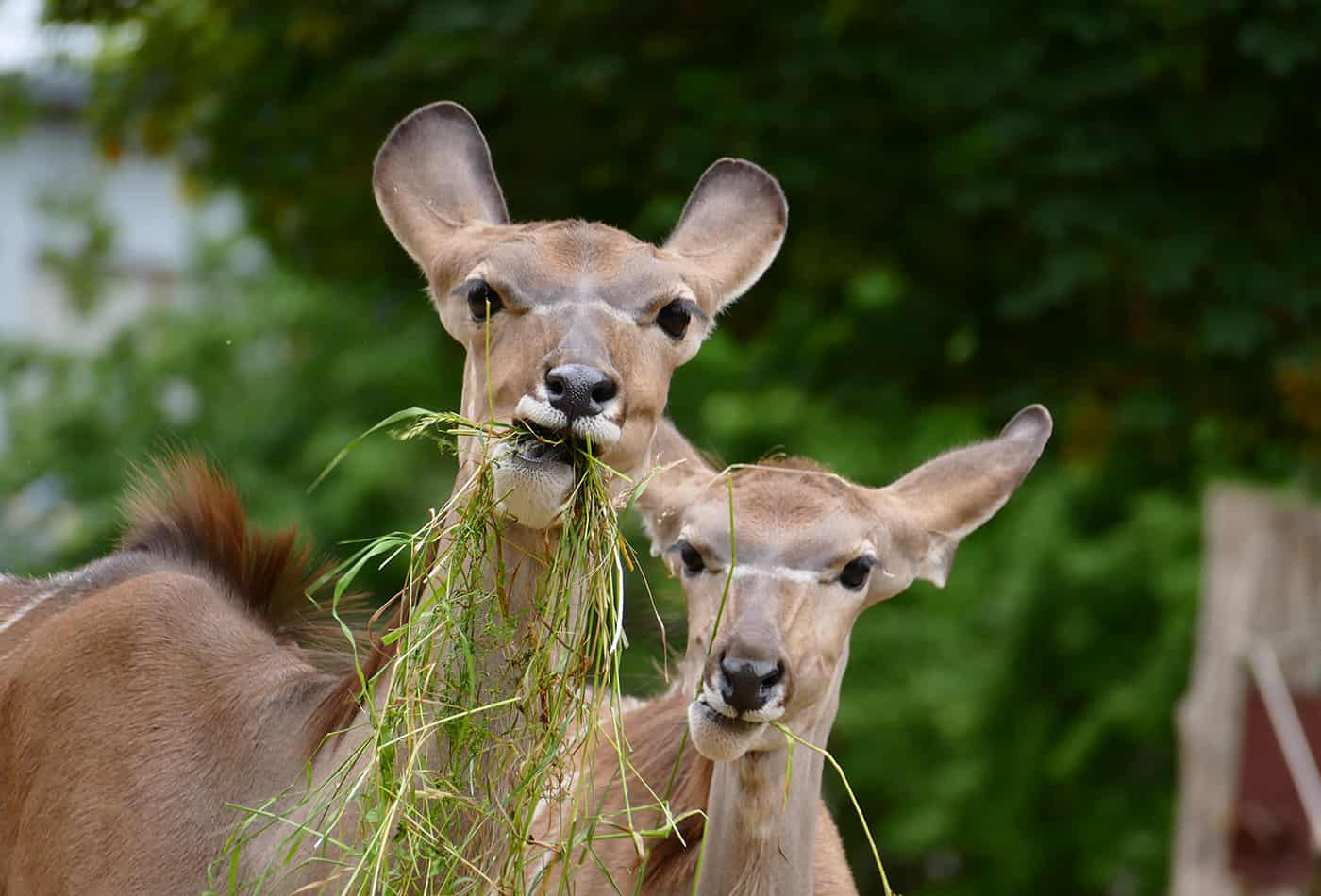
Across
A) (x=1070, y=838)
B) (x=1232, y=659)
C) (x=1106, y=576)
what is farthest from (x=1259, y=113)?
(x=1070, y=838)

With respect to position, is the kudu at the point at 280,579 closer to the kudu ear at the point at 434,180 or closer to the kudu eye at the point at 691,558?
the kudu ear at the point at 434,180

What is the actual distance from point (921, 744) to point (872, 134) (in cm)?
811

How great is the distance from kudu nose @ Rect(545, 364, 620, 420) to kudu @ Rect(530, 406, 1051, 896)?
2.62ft

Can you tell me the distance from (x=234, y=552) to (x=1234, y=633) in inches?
239

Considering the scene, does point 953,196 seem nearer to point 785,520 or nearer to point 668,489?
point 668,489

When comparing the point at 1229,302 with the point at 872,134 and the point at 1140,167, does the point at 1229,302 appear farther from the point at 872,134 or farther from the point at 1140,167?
the point at 872,134

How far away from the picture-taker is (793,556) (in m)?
5.56

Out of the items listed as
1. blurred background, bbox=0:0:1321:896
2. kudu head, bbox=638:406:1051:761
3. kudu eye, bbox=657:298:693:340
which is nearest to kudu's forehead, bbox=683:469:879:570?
kudu head, bbox=638:406:1051:761

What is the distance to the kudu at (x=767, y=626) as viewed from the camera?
5.25m

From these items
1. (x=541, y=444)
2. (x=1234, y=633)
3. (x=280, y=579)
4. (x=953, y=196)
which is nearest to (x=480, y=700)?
(x=541, y=444)

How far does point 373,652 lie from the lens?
4.87 metres

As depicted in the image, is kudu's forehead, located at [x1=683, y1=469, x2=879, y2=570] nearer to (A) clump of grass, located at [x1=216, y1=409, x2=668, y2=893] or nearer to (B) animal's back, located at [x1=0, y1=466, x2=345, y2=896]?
(A) clump of grass, located at [x1=216, y1=409, x2=668, y2=893]

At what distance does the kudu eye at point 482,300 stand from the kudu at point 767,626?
0.82m

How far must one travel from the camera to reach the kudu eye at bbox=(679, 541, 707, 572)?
225 inches
